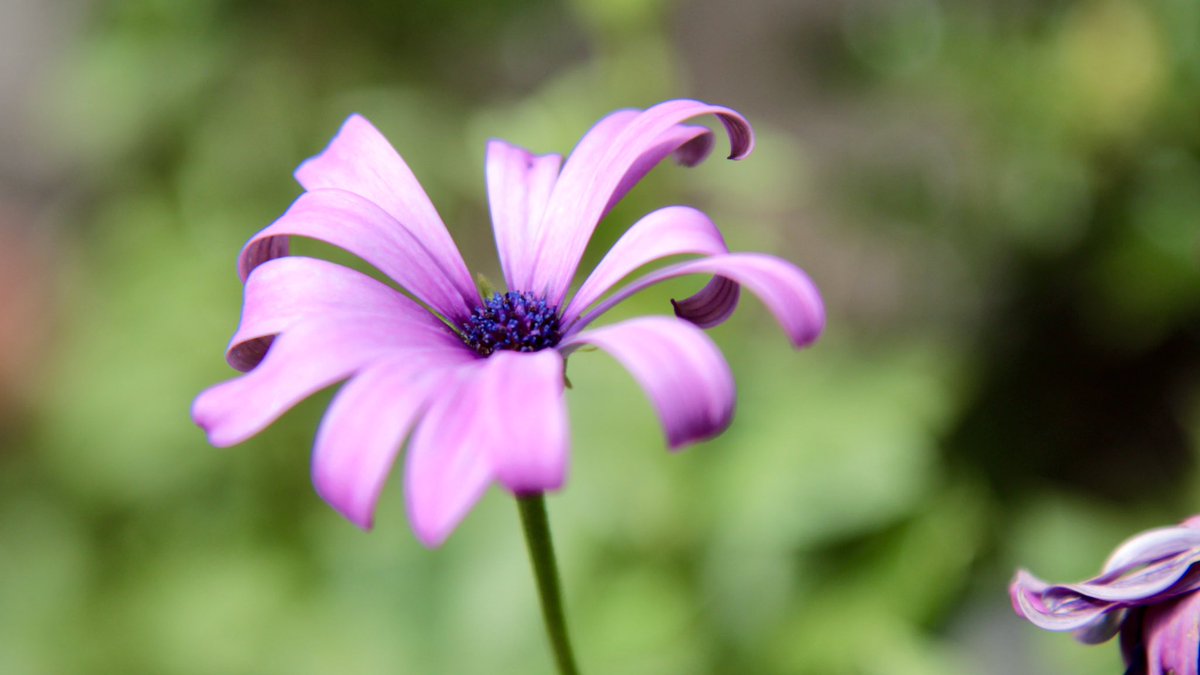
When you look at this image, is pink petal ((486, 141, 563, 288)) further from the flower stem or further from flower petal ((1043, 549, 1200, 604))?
flower petal ((1043, 549, 1200, 604))

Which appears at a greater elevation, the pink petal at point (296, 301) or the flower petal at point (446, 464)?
the pink petal at point (296, 301)

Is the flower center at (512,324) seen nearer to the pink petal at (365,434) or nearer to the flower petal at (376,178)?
the flower petal at (376,178)

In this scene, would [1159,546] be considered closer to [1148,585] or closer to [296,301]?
[1148,585]

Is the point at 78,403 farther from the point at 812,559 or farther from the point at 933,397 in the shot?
the point at 933,397

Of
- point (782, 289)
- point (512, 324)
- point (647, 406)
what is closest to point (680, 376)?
point (782, 289)

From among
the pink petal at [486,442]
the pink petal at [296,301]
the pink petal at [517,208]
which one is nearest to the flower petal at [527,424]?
the pink petal at [486,442]

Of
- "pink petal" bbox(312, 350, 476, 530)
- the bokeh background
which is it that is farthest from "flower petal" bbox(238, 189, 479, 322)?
the bokeh background
